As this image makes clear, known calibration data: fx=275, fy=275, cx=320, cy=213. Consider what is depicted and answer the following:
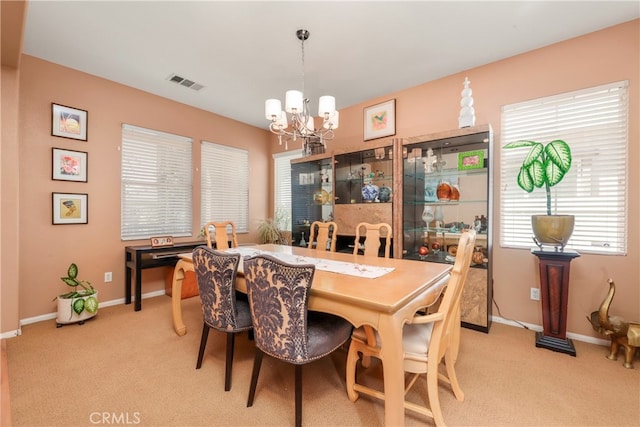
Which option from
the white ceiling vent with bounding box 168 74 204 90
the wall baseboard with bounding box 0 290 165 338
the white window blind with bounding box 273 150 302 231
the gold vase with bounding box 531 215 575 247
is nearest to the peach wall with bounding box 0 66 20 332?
the wall baseboard with bounding box 0 290 165 338

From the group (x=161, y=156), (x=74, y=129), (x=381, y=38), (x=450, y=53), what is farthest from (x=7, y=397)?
(x=450, y=53)

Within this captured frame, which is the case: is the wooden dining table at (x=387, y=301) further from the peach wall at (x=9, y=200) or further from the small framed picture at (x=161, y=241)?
the peach wall at (x=9, y=200)

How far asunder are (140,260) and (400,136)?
364cm

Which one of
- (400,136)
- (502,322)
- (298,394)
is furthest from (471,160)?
(298,394)

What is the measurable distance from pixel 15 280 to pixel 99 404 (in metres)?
1.83

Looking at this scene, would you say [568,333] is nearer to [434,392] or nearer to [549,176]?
[549,176]

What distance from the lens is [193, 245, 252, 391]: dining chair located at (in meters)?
1.79

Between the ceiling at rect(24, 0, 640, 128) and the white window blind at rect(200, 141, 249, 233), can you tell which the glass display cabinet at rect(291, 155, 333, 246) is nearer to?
the white window blind at rect(200, 141, 249, 233)

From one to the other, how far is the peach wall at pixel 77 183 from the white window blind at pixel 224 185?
1.69 ft

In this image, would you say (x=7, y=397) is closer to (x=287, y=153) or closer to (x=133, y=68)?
(x=133, y=68)

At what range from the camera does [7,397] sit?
1.73m

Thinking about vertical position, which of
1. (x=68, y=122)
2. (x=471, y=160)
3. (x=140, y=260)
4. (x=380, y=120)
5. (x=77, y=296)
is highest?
(x=380, y=120)

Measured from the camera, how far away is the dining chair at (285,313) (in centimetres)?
140

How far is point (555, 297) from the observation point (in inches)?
94.9
